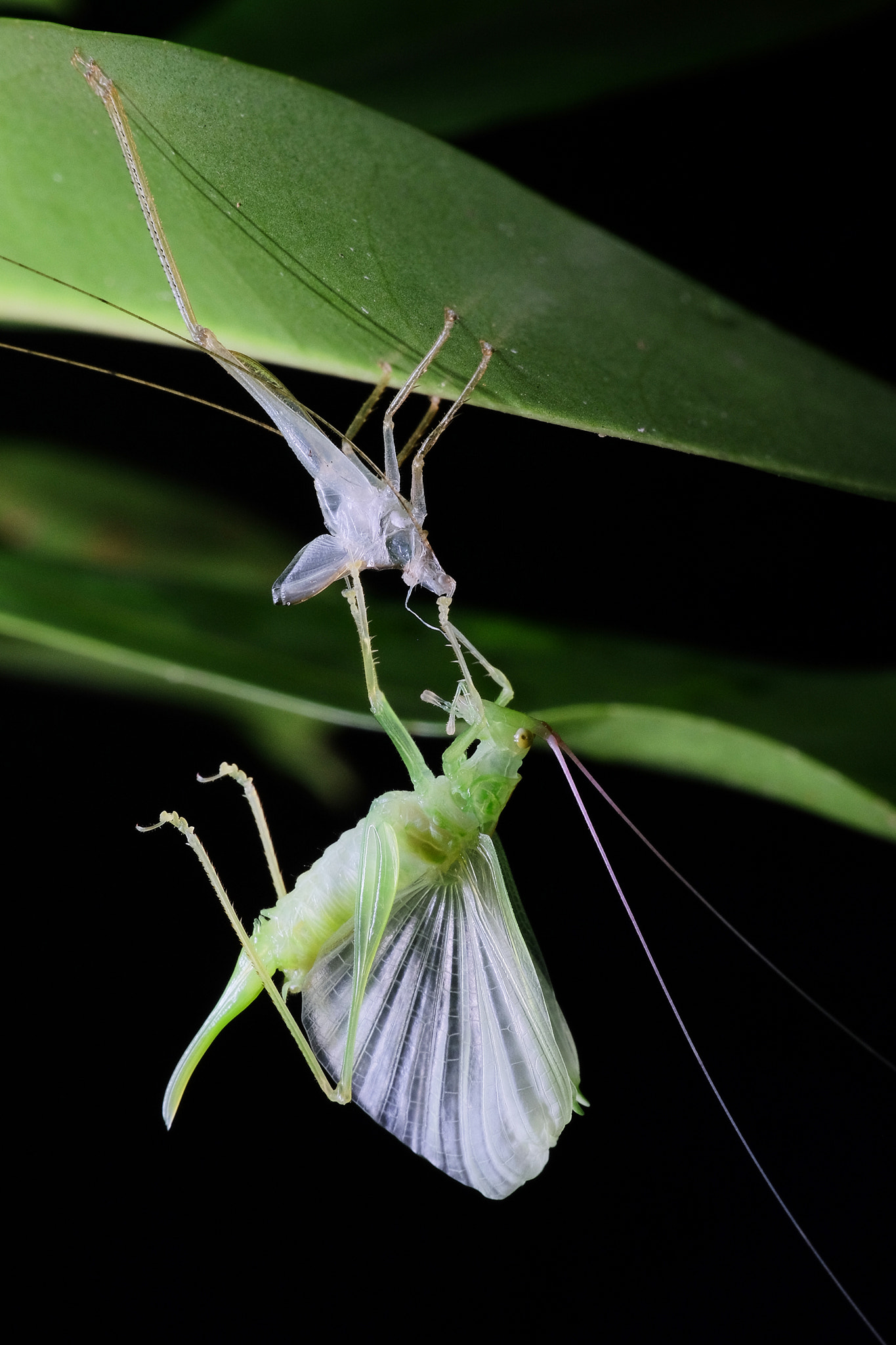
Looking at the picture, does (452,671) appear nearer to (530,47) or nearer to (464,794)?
(464,794)

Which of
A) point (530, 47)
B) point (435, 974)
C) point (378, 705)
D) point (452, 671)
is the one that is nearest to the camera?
point (378, 705)

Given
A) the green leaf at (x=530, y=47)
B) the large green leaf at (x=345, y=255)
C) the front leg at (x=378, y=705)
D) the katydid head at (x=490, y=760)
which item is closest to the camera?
the large green leaf at (x=345, y=255)

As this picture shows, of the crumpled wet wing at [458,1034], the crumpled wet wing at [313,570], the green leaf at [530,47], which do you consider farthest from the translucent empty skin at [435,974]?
the green leaf at [530,47]

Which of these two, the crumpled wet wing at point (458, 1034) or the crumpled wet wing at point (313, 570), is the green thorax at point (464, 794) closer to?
the crumpled wet wing at point (458, 1034)

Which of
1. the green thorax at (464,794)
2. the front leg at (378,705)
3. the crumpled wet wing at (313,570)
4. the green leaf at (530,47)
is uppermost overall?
the green leaf at (530,47)

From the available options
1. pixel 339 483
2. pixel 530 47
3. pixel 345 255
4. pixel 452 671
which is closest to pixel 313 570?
pixel 339 483

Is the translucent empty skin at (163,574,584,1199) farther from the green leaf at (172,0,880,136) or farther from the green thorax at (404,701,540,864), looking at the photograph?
the green leaf at (172,0,880,136)
